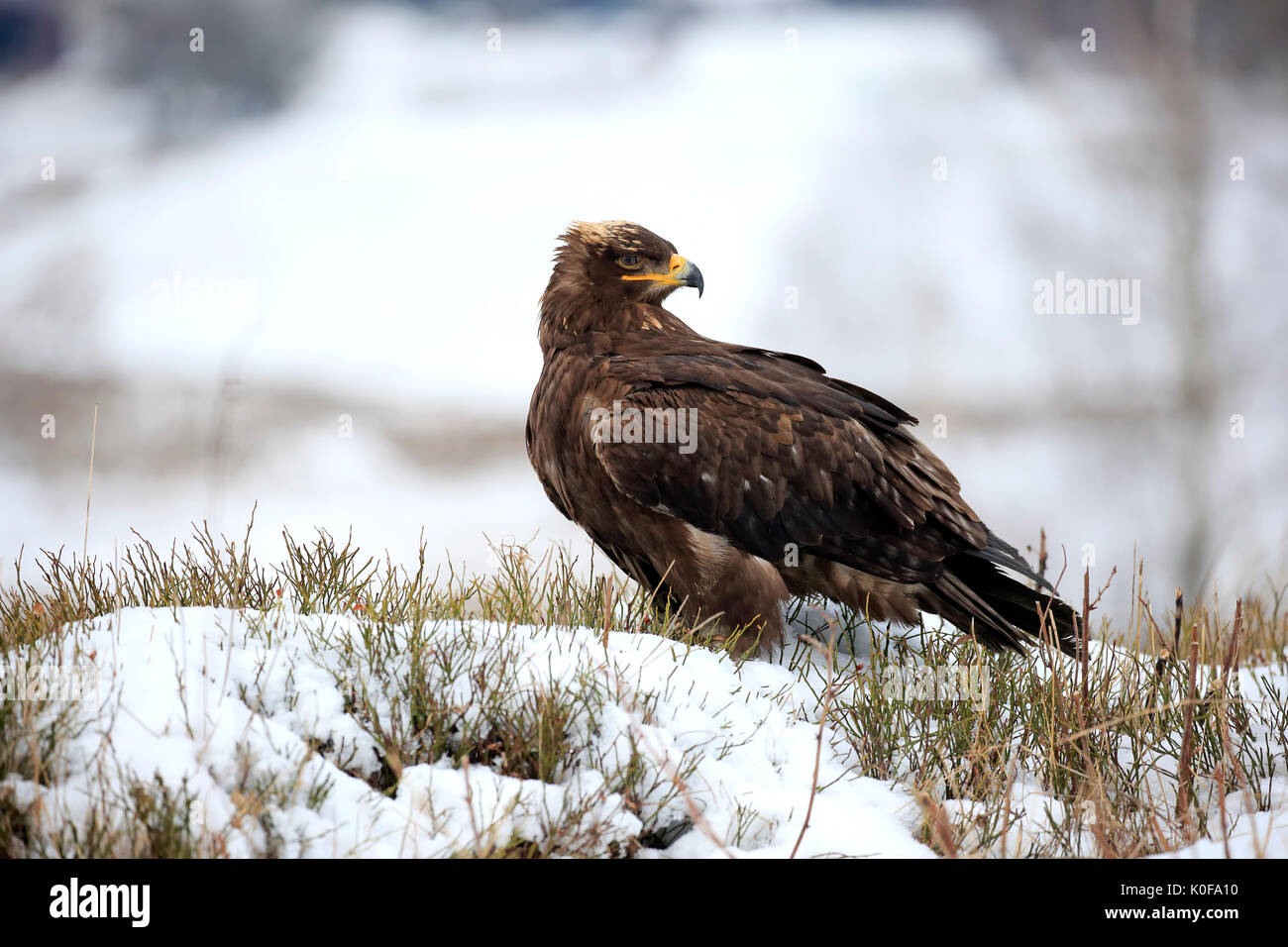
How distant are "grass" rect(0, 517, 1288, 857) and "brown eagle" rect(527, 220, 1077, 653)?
9.1 inches

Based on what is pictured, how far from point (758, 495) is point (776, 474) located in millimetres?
132

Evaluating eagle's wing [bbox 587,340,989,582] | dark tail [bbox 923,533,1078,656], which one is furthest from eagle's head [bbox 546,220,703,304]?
dark tail [bbox 923,533,1078,656]

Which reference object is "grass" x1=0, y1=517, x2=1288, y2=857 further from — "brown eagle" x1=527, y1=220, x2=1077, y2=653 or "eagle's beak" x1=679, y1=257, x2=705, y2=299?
"eagle's beak" x1=679, y1=257, x2=705, y2=299

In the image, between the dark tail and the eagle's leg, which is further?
the dark tail

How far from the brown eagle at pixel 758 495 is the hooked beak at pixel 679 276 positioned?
1.30 feet

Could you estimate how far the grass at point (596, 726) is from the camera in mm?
3084

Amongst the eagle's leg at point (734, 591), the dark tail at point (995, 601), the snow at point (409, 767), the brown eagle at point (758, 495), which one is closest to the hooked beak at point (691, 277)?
the brown eagle at point (758, 495)

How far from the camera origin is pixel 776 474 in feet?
15.8

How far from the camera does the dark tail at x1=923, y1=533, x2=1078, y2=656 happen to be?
193 inches

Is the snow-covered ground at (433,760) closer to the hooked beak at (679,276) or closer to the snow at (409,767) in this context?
the snow at (409,767)

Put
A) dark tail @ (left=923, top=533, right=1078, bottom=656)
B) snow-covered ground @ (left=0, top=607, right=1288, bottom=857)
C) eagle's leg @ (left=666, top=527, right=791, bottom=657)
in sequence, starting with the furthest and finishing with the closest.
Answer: dark tail @ (left=923, top=533, right=1078, bottom=656) → eagle's leg @ (left=666, top=527, right=791, bottom=657) → snow-covered ground @ (left=0, top=607, right=1288, bottom=857)

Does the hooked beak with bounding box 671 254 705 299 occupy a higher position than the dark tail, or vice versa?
the hooked beak with bounding box 671 254 705 299

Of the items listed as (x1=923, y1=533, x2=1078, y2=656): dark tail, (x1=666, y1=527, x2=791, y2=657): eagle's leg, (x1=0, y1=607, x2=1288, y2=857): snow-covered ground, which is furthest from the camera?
(x1=923, y1=533, x2=1078, y2=656): dark tail
